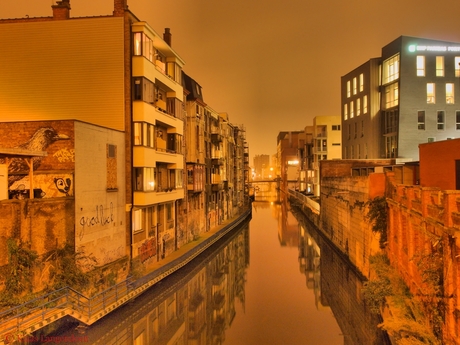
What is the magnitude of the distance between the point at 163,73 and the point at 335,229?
1912 cm

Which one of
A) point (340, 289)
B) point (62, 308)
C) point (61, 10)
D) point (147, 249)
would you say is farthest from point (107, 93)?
point (340, 289)

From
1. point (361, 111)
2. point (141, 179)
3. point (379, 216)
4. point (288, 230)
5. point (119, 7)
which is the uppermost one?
point (119, 7)

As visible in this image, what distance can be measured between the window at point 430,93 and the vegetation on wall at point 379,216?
23647 mm

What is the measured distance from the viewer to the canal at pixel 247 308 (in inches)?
653

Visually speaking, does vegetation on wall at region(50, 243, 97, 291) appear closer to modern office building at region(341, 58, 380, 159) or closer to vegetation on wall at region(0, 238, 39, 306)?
vegetation on wall at region(0, 238, 39, 306)

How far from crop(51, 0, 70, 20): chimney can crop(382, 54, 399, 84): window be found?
32791 millimetres

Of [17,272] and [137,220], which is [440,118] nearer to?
[137,220]

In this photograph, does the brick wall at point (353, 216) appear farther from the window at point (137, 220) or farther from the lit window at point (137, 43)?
the lit window at point (137, 43)

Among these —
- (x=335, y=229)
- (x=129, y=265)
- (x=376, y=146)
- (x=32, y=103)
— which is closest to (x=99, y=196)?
(x=129, y=265)

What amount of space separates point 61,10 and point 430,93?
34.8 m

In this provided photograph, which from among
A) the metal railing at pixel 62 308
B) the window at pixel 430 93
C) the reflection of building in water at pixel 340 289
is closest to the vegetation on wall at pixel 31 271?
the metal railing at pixel 62 308

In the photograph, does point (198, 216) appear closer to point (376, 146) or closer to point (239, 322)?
point (239, 322)

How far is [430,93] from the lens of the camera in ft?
133

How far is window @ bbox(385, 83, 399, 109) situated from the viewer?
42.0 m
